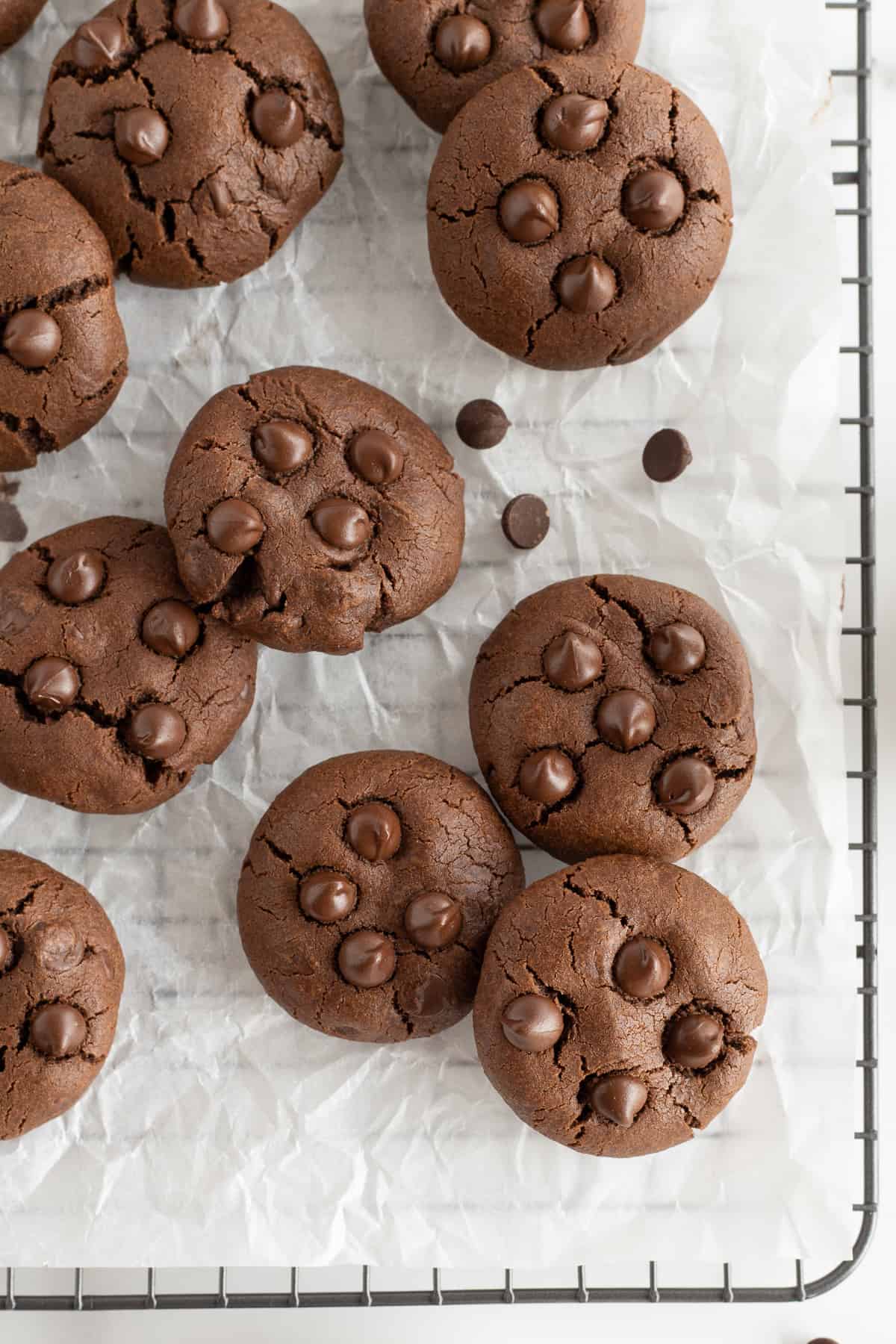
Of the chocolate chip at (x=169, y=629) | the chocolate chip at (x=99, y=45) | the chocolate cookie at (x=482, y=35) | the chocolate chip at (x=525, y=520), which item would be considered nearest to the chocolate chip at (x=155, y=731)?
the chocolate chip at (x=169, y=629)

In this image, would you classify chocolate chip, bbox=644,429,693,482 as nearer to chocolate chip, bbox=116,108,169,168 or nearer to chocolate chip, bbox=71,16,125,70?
chocolate chip, bbox=116,108,169,168

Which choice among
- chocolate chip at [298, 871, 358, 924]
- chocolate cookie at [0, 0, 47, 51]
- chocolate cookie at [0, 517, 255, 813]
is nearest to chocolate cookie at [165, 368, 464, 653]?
chocolate cookie at [0, 517, 255, 813]

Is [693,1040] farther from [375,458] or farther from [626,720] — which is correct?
[375,458]

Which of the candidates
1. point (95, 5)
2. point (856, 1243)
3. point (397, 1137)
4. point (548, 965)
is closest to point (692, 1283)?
point (856, 1243)

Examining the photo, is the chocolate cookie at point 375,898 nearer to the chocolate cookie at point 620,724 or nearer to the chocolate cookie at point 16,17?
the chocolate cookie at point 620,724

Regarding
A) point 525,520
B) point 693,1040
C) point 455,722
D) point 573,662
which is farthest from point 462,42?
point 693,1040

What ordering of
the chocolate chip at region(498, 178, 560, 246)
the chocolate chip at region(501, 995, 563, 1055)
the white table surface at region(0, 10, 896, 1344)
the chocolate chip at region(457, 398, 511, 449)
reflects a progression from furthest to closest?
the white table surface at region(0, 10, 896, 1344)
the chocolate chip at region(457, 398, 511, 449)
the chocolate chip at region(498, 178, 560, 246)
the chocolate chip at region(501, 995, 563, 1055)
